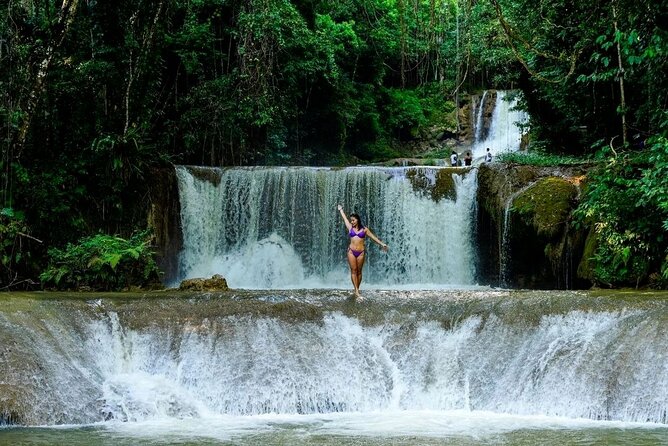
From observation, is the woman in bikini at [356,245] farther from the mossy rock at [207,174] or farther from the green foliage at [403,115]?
the green foliage at [403,115]

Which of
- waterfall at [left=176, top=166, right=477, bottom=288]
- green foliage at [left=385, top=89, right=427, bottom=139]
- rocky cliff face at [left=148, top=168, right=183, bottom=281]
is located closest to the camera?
rocky cliff face at [left=148, top=168, right=183, bottom=281]

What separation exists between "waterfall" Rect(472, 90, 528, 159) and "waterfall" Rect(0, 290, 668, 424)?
16.3m

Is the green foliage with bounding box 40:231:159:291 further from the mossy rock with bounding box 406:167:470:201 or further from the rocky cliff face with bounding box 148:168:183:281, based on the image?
the mossy rock with bounding box 406:167:470:201

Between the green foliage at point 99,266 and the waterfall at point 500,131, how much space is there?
49.1 ft

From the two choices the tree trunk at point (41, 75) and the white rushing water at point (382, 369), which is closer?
the white rushing water at point (382, 369)

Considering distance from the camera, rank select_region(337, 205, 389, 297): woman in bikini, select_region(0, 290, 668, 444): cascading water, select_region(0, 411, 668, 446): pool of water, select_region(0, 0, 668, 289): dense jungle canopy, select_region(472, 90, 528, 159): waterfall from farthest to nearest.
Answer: select_region(472, 90, 528, 159): waterfall
select_region(0, 0, 668, 289): dense jungle canopy
select_region(337, 205, 389, 297): woman in bikini
select_region(0, 290, 668, 444): cascading water
select_region(0, 411, 668, 446): pool of water

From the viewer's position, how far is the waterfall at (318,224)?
1602 cm

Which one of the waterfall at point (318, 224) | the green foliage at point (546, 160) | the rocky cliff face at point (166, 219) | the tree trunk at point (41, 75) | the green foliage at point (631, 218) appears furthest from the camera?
the waterfall at point (318, 224)

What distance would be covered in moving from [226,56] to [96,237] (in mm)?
7100

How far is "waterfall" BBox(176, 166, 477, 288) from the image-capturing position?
52.5ft

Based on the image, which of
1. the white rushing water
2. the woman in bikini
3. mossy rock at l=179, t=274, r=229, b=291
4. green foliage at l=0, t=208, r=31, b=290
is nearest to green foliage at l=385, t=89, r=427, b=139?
mossy rock at l=179, t=274, r=229, b=291

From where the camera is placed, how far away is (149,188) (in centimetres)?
1591

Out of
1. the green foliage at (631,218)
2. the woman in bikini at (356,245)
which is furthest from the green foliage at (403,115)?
the woman in bikini at (356,245)

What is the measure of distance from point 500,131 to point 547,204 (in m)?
13.2
